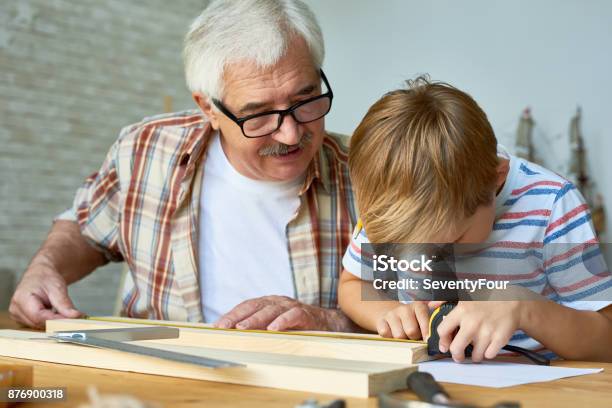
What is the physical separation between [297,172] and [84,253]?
70 cm

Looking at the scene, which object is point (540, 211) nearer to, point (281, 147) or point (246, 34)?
point (281, 147)

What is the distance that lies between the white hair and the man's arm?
2.01 feet

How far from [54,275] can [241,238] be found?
49cm

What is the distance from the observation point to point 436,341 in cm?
107

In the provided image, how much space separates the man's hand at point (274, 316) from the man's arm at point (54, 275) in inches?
16.1

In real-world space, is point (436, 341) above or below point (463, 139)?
below

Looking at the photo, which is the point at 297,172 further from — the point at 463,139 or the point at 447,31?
the point at 447,31

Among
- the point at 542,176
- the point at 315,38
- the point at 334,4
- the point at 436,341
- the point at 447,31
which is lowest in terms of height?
the point at 436,341

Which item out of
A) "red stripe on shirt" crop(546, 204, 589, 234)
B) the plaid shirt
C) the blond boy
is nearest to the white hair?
the plaid shirt

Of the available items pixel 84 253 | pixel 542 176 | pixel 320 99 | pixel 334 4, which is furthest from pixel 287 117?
pixel 334 4

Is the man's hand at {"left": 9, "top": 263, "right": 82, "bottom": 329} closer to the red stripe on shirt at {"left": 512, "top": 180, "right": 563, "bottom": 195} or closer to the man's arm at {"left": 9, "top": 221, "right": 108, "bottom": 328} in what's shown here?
the man's arm at {"left": 9, "top": 221, "right": 108, "bottom": 328}

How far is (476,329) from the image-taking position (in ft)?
3.42

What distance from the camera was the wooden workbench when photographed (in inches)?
29.6

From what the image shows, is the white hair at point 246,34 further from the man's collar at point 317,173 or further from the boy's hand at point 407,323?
the boy's hand at point 407,323
